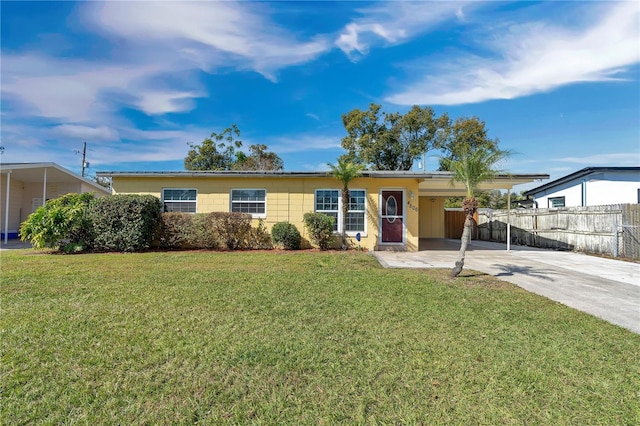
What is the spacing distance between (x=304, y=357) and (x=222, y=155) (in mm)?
29258

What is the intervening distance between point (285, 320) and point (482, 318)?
9.07 ft

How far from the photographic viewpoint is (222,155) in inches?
1176

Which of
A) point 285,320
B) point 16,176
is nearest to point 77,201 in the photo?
point 16,176

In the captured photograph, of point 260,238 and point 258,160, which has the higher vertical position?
point 258,160

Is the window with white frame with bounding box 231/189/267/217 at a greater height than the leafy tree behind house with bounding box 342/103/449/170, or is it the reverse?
the leafy tree behind house with bounding box 342/103/449/170

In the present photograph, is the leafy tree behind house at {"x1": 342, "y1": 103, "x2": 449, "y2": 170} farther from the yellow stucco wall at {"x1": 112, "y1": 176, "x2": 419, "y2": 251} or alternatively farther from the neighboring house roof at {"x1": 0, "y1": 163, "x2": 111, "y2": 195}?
the neighboring house roof at {"x1": 0, "y1": 163, "x2": 111, "y2": 195}

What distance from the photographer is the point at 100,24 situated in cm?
873

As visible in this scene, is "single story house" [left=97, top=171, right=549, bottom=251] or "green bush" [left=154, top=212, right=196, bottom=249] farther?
"single story house" [left=97, top=171, right=549, bottom=251]

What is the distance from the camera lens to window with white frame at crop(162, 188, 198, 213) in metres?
12.1

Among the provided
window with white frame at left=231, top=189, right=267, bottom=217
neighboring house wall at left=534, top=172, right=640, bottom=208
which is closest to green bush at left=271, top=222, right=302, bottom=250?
window with white frame at left=231, top=189, right=267, bottom=217

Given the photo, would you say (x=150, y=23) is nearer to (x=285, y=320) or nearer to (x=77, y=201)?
(x=77, y=201)

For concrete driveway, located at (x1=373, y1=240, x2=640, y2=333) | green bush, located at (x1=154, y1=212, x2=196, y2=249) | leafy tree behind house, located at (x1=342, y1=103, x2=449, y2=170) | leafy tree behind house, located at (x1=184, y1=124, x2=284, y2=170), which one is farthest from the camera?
leafy tree behind house, located at (x1=184, y1=124, x2=284, y2=170)

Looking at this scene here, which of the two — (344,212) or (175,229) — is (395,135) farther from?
(175,229)

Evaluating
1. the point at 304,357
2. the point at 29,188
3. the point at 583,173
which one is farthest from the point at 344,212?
the point at 29,188
